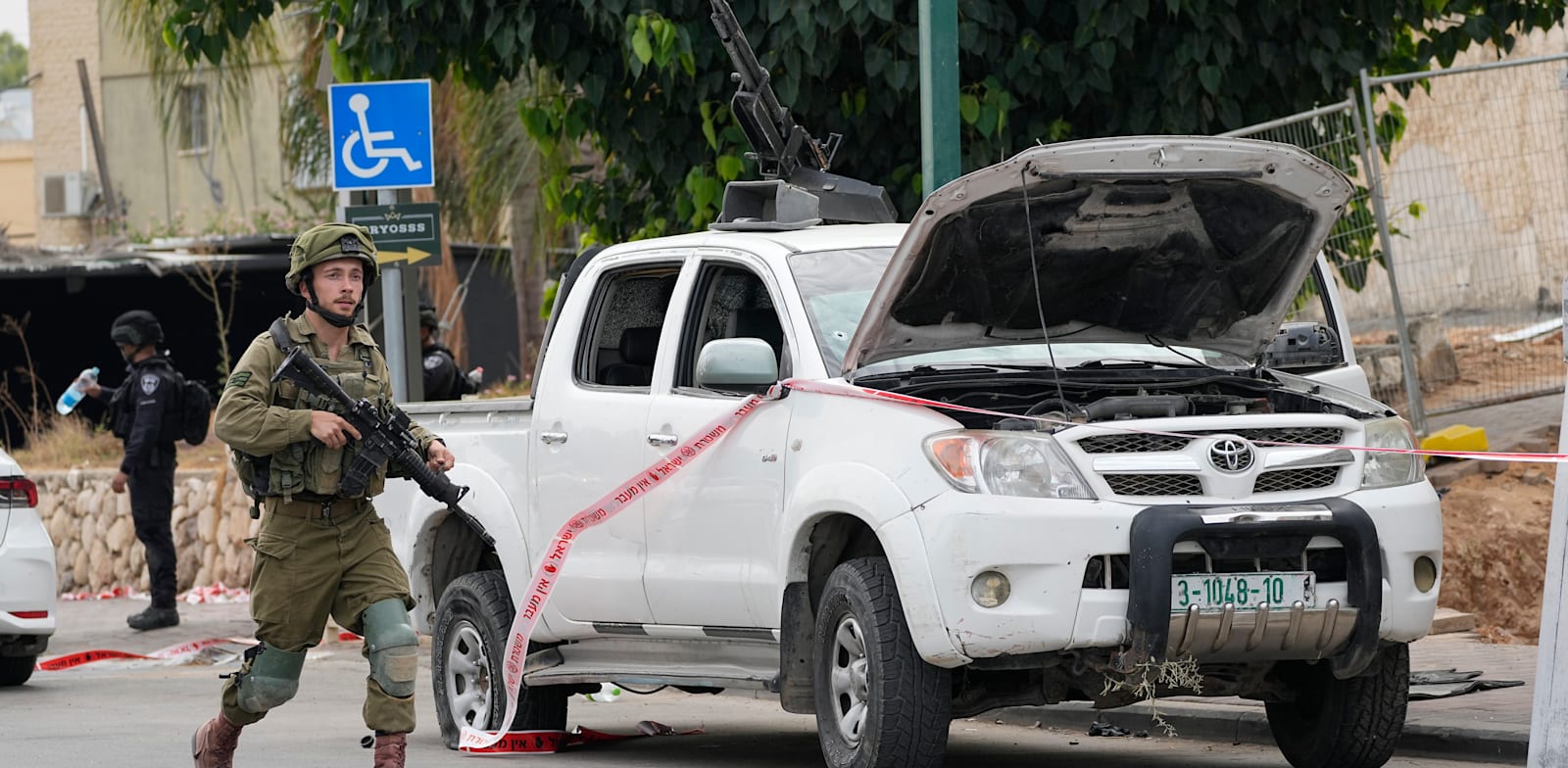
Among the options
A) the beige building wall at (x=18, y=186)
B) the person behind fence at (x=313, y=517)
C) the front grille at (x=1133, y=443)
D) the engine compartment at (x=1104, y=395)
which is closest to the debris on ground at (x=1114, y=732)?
the engine compartment at (x=1104, y=395)

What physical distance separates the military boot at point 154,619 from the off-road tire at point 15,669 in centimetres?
280

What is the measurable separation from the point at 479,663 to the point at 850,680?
239cm

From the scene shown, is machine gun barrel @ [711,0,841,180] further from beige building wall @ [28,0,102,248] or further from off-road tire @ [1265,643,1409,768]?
beige building wall @ [28,0,102,248]

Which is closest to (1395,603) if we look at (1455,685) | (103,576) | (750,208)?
(1455,685)

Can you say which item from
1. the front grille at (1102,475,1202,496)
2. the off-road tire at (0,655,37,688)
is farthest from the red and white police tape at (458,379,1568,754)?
the off-road tire at (0,655,37,688)

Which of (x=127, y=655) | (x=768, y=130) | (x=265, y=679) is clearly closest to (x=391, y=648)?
(x=265, y=679)

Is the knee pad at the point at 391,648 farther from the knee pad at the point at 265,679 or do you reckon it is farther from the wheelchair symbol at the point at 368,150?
Answer: the wheelchair symbol at the point at 368,150

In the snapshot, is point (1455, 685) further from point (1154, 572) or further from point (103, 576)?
point (103, 576)

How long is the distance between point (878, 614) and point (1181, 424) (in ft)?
3.44

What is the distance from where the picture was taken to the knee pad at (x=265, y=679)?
701 cm

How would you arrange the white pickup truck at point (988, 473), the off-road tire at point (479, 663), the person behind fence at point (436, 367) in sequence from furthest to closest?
1. the person behind fence at point (436, 367)
2. the off-road tire at point (479, 663)
3. the white pickup truck at point (988, 473)

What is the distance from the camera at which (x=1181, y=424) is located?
663 centimetres

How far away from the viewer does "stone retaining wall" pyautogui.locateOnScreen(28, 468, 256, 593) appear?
17.9 metres

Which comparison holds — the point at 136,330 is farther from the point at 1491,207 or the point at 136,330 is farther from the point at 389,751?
the point at 389,751
